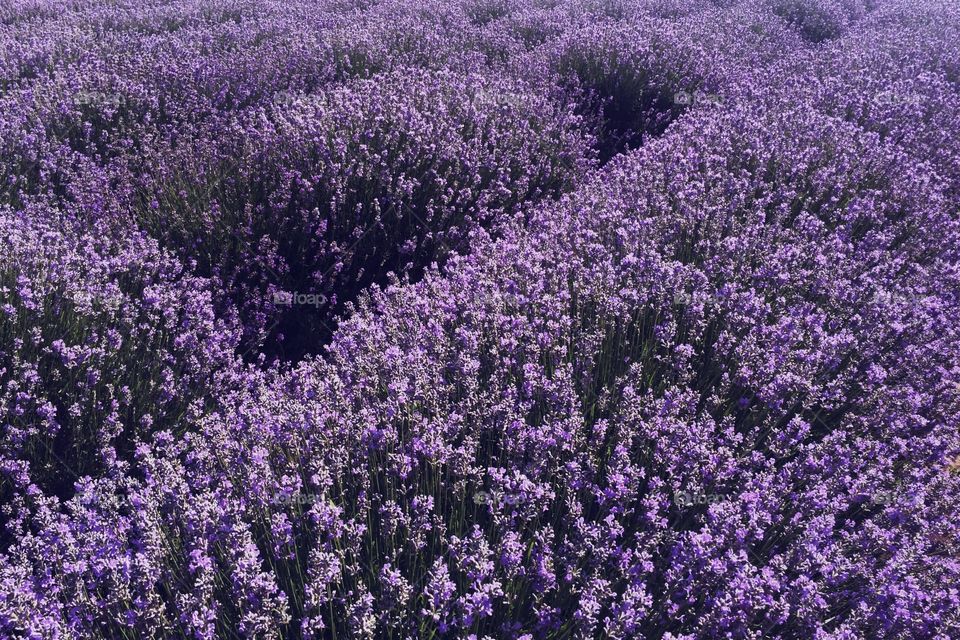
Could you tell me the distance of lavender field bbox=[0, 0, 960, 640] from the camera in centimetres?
180

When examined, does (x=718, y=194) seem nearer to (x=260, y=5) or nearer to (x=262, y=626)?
(x=262, y=626)

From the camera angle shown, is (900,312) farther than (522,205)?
No

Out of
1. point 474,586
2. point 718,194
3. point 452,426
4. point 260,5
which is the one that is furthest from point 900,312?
point 260,5

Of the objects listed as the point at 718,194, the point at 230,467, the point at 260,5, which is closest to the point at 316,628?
the point at 230,467

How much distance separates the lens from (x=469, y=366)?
7.57 ft

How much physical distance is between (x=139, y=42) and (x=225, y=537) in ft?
20.5

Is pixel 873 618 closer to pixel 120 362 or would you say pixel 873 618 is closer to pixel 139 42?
pixel 120 362

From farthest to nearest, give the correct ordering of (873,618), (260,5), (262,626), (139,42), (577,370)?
(260,5), (139,42), (577,370), (873,618), (262,626)

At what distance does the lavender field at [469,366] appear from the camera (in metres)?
1.80

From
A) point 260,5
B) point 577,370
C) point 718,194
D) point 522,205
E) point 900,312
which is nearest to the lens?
point 577,370

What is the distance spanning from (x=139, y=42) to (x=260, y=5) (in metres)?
2.70

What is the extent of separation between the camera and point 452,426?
2133 millimetres

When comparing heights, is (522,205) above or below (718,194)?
below

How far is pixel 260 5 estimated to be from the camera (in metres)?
8.83
